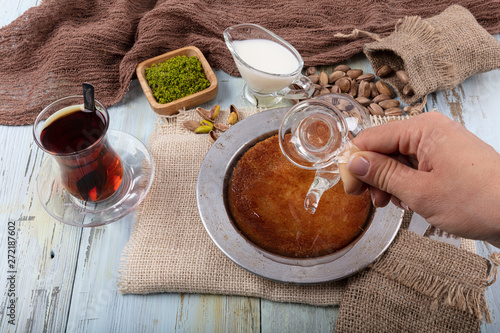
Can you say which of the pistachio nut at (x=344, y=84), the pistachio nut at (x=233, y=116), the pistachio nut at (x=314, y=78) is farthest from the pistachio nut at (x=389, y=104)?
the pistachio nut at (x=233, y=116)

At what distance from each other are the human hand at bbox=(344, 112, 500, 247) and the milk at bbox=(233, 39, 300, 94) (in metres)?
0.48

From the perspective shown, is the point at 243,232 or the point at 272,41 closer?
the point at 243,232

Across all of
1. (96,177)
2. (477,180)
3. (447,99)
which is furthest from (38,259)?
(447,99)

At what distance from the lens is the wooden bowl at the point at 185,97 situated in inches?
51.1

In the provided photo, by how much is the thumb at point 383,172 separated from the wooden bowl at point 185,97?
0.63 m

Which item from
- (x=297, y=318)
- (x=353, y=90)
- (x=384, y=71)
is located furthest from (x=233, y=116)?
(x=297, y=318)

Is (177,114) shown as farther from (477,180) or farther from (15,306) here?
(477,180)

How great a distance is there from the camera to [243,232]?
1.03 meters

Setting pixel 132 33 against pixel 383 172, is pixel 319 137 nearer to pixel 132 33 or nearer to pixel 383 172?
pixel 383 172

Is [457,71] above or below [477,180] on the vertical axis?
below

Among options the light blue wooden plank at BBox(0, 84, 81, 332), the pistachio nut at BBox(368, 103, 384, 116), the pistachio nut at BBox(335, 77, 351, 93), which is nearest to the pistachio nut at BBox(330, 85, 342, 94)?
the pistachio nut at BBox(335, 77, 351, 93)

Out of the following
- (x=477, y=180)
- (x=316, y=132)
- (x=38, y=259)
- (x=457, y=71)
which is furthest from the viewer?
(x=457, y=71)

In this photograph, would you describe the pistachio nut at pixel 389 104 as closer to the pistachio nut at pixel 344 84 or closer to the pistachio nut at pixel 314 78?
the pistachio nut at pixel 344 84

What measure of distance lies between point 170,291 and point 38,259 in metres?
0.40
